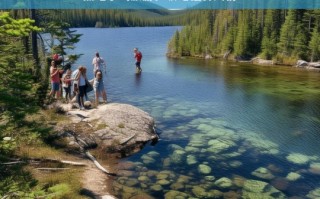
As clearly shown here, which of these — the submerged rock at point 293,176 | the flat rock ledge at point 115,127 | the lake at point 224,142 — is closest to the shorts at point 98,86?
the flat rock ledge at point 115,127

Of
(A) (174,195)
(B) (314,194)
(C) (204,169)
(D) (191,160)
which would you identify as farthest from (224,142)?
(A) (174,195)

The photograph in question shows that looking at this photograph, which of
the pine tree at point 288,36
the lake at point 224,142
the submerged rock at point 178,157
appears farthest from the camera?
the pine tree at point 288,36

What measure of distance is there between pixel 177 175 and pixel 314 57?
48.4 m

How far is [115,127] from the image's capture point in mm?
17516

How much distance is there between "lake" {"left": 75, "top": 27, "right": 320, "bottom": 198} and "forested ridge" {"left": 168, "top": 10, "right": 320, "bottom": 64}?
83.5 ft

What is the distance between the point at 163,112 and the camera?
2367cm

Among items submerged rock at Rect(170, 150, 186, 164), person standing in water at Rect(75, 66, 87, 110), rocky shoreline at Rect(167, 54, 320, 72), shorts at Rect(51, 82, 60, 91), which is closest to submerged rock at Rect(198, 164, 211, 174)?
submerged rock at Rect(170, 150, 186, 164)

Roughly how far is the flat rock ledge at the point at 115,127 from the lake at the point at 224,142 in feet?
2.58

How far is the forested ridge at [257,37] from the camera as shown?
190 feet

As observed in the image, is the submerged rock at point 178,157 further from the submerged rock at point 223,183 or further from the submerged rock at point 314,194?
the submerged rock at point 314,194

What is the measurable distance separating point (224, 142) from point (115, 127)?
594 cm

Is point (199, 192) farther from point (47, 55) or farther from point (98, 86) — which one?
point (47, 55)

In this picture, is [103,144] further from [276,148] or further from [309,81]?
[309,81]

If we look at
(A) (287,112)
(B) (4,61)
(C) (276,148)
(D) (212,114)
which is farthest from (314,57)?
(B) (4,61)
